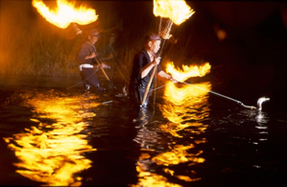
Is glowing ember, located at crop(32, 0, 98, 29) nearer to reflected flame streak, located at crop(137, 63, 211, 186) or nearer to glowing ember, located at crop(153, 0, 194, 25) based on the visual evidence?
reflected flame streak, located at crop(137, 63, 211, 186)

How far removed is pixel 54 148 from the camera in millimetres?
6383

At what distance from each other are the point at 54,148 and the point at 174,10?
463cm

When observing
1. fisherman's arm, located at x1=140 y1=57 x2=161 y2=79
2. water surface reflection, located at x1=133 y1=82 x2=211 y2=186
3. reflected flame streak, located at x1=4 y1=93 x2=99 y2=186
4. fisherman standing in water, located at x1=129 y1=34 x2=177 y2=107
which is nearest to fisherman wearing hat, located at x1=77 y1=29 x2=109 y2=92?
water surface reflection, located at x1=133 y1=82 x2=211 y2=186

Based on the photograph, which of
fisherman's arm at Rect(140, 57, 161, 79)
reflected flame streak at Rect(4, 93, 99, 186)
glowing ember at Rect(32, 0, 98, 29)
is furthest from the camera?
glowing ember at Rect(32, 0, 98, 29)

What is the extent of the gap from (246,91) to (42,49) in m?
8.61

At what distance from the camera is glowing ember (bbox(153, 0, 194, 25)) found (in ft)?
31.3

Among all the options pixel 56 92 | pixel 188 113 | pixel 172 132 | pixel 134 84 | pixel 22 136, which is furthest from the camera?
pixel 56 92

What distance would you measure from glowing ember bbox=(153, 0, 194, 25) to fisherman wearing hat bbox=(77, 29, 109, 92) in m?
4.09

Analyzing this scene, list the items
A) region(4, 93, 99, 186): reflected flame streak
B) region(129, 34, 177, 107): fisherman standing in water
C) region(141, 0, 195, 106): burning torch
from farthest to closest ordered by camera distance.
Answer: region(141, 0, 195, 106): burning torch
region(129, 34, 177, 107): fisherman standing in water
region(4, 93, 99, 186): reflected flame streak

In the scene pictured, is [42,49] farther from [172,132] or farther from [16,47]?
[172,132]

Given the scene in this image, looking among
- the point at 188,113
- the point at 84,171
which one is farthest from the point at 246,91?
the point at 84,171

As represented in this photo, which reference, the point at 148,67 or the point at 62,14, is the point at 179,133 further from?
the point at 62,14

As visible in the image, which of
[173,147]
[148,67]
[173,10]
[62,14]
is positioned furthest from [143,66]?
[62,14]

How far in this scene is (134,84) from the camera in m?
9.12
